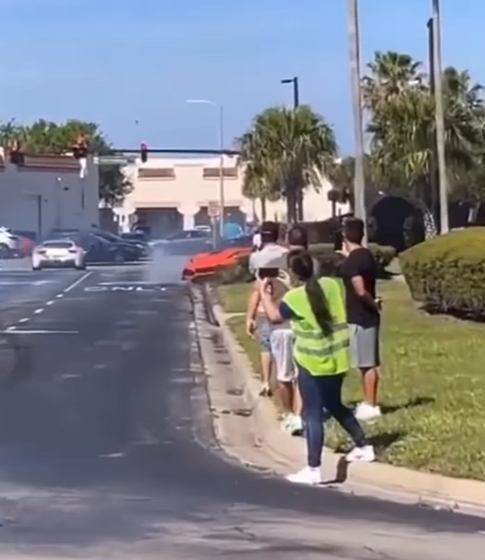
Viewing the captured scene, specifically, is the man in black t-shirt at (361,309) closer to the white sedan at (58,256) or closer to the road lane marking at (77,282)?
the road lane marking at (77,282)

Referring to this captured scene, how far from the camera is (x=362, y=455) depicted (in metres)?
12.9

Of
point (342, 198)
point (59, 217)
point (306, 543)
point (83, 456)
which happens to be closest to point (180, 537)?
point (306, 543)

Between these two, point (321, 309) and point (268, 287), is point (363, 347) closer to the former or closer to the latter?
point (268, 287)

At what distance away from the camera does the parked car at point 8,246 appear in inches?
3123

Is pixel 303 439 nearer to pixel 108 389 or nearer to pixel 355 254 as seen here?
pixel 355 254

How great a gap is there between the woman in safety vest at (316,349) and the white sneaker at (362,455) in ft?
1.41

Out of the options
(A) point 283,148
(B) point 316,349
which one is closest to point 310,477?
(B) point 316,349

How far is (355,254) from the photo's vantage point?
14.8 metres

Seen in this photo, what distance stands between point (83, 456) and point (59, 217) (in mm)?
89799

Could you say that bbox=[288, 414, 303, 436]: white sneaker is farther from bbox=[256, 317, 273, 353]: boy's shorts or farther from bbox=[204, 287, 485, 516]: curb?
bbox=[256, 317, 273, 353]: boy's shorts

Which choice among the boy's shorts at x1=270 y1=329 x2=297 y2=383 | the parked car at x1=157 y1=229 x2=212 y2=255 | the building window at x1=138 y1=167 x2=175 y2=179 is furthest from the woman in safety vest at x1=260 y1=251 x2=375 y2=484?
the building window at x1=138 y1=167 x2=175 y2=179

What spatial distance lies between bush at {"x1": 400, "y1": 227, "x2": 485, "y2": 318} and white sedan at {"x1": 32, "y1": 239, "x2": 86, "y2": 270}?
36.6 meters

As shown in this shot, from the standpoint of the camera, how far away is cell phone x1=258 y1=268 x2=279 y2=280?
15.8 m

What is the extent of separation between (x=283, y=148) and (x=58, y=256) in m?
12.3
